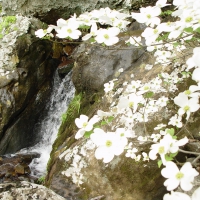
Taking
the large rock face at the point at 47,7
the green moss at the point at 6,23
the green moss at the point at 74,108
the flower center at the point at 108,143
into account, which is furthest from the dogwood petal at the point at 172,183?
the large rock face at the point at 47,7

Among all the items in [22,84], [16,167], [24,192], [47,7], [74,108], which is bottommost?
[16,167]

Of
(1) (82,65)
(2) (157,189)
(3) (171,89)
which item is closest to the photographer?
(2) (157,189)

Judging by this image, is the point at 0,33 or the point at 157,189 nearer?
the point at 157,189

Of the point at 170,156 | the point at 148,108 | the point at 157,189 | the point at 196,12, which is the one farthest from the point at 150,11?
the point at 157,189

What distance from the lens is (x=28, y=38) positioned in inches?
226

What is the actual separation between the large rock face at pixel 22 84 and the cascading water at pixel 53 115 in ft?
0.63

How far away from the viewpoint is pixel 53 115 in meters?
5.81

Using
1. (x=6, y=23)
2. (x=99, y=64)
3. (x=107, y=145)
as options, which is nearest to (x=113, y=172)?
(x=107, y=145)

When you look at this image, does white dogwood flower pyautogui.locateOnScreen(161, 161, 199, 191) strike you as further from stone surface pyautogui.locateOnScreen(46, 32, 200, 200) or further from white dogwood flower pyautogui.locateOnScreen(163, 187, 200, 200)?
stone surface pyautogui.locateOnScreen(46, 32, 200, 200)

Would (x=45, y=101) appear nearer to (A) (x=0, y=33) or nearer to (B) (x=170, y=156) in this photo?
(A) (x=0, y=33)

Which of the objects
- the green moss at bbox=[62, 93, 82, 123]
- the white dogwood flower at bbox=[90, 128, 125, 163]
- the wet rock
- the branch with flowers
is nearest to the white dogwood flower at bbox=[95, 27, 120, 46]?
the branch with flowers

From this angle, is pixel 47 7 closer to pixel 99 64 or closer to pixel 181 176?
pixel 99 64

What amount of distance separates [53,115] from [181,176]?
16.9 feet

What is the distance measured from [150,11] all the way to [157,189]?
6.84 ft
